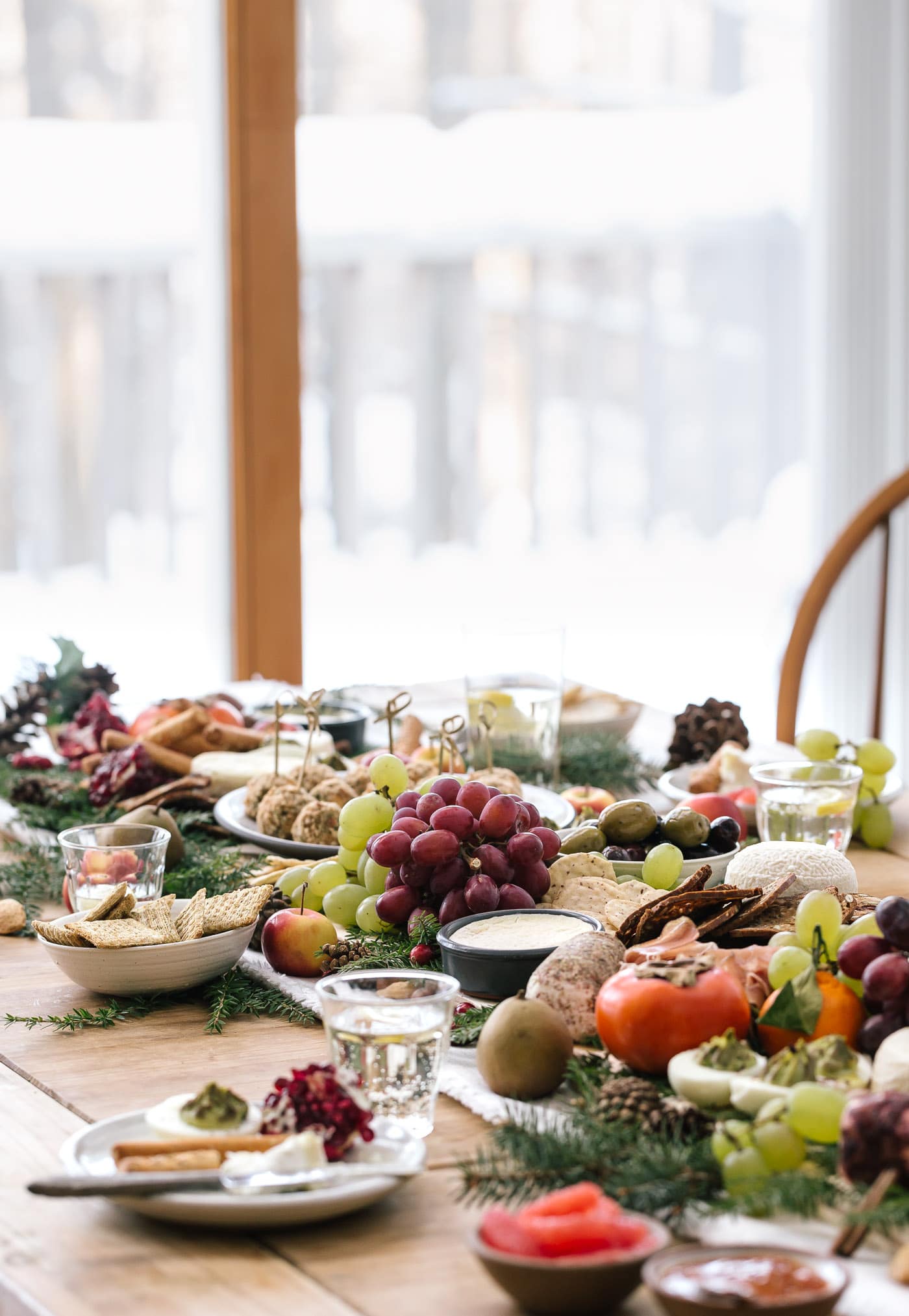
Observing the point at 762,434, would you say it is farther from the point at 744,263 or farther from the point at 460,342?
the point at 460,342

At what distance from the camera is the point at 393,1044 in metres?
1.01

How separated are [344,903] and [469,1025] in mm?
260

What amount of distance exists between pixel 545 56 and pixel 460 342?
681mm

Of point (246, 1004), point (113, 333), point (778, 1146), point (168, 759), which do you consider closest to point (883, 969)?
point (778, 1146)

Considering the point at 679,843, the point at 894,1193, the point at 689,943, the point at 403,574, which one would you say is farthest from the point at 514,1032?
the point at 403,574

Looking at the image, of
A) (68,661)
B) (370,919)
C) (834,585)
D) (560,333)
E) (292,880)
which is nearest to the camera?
(370,919)

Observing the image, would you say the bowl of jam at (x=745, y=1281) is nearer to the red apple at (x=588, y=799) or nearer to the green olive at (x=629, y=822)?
the green olive at (x=629, y=822)

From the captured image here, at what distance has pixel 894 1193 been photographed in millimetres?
870

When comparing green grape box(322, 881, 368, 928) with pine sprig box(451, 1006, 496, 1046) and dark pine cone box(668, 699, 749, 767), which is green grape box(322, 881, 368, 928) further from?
dark pine cone box(668, 699, 749, 767)

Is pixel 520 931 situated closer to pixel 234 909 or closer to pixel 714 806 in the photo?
pixel 234 909

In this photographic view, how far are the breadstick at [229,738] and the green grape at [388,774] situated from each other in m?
0.55

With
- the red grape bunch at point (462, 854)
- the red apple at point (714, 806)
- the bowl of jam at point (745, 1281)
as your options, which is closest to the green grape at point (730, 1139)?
the bowl of jam at point (745, 1281)

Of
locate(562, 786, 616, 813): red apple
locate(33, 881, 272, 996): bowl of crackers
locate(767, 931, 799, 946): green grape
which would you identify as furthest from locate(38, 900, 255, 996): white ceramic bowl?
locate(562, 786, 616, 813): red apple

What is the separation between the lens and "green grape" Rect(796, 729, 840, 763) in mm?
1830
